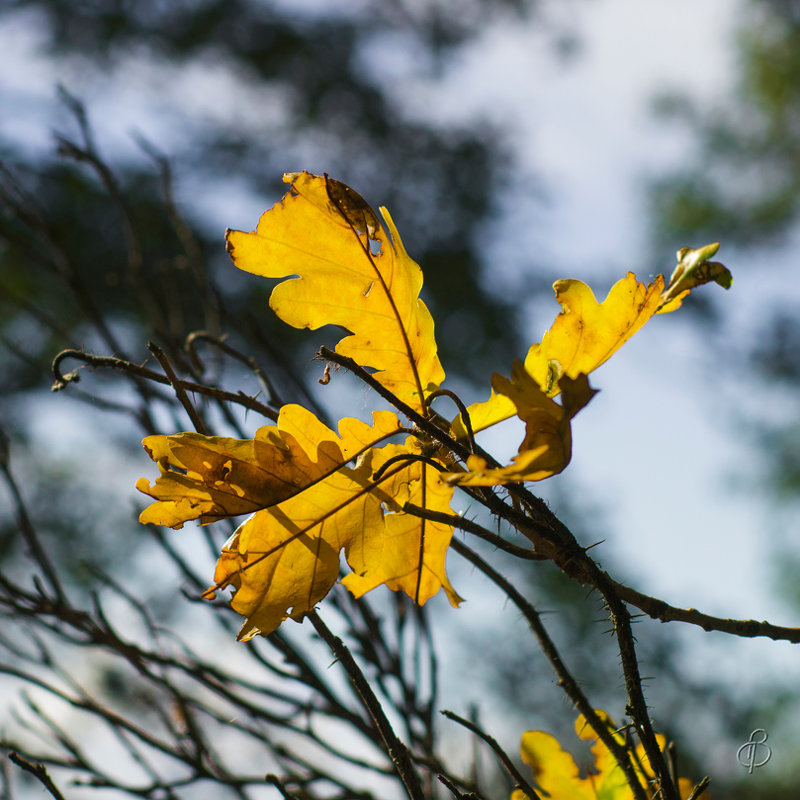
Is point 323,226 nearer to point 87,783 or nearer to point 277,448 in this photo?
point 277,448

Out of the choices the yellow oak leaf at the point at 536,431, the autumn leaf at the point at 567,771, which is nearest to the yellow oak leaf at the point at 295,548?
the yellow oak leaf at the point at 536,431

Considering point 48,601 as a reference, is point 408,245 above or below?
above

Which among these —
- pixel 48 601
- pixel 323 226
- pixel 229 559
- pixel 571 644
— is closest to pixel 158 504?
pixel 229 559

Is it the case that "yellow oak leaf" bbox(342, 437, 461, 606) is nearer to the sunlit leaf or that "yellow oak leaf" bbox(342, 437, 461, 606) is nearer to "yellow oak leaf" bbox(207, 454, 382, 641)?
"yellow oak leaf" bbox(207, 454, 382, 641)

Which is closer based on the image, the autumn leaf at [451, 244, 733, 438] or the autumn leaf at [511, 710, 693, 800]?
the autumn leaf at [451, 244, 733, 438]

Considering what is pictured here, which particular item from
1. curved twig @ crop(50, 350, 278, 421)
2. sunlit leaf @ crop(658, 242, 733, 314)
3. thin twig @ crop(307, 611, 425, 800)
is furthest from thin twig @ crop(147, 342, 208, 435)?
sunlit leaf @ crop(658, 242, 733, 314)

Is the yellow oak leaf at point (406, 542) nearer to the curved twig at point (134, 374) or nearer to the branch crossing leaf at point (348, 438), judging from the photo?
the branch crossing leaf at point (348, 438)
